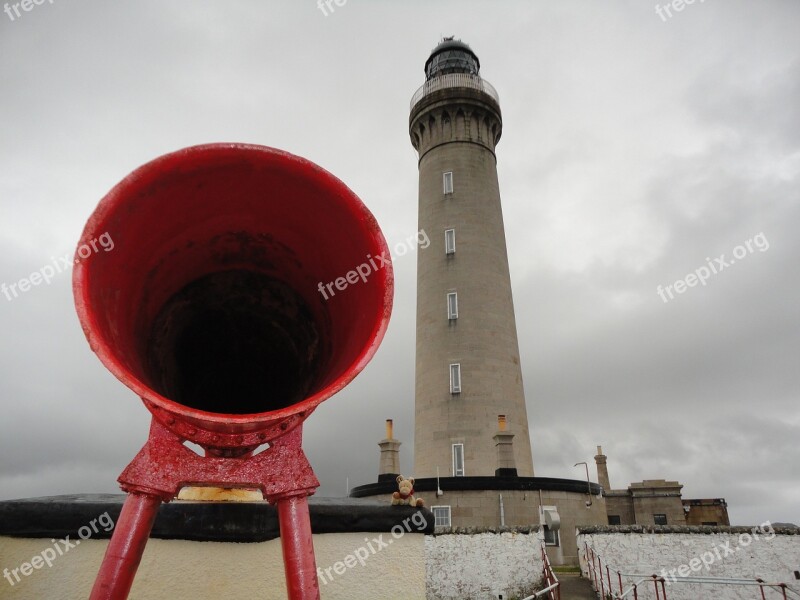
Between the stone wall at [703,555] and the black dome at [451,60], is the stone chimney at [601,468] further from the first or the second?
the black dome at [451,60]

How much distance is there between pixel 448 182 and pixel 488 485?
11696 mm

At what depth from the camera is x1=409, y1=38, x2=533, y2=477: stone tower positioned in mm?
17625

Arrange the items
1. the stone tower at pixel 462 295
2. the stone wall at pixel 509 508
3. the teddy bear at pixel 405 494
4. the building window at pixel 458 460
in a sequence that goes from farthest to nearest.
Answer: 1. the stone tower at pixel 462 295
2. the building window at pixel 458 460
3. the stone wall at pixel 509 508
4. the teddy bear at pixel 405 494

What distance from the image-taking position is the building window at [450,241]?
790 inches

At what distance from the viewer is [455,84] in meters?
22.6

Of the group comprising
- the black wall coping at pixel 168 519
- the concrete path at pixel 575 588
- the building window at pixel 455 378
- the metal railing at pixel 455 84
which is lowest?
the concrete path at pixel 575 588

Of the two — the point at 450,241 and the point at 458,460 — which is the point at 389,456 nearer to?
the point at 458,460

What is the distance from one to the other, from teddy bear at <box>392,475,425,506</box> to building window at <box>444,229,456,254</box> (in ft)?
53.9

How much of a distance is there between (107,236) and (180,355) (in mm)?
1139

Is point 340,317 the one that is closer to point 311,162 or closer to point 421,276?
point 311,162

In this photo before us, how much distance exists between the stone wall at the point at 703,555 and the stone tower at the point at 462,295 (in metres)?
6.23

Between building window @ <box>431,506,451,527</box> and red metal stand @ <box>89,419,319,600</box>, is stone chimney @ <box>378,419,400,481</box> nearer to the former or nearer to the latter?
building window @ <box>431,506,451,527</box>

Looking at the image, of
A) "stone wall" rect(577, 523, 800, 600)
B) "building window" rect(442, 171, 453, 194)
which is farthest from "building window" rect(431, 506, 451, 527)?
"building window" rect(442, 171, 453, 194)

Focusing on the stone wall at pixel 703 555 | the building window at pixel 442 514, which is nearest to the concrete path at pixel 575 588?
the stone wall at pixel 703 555
